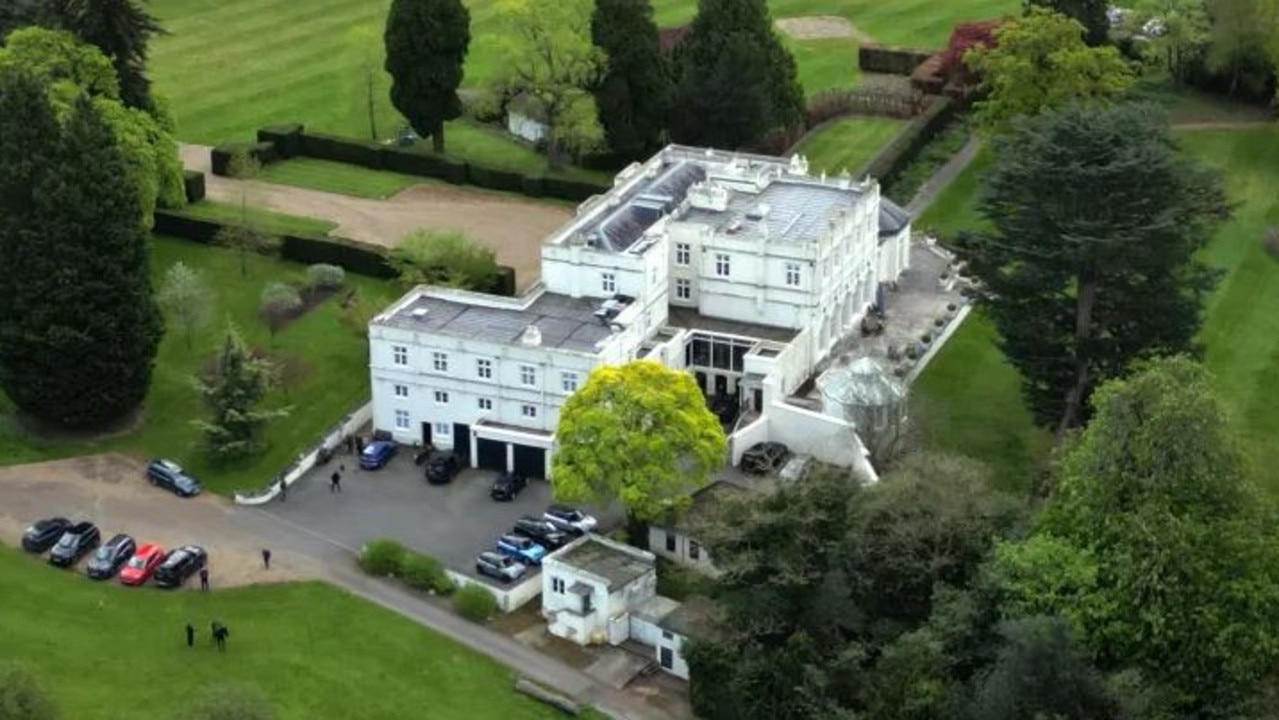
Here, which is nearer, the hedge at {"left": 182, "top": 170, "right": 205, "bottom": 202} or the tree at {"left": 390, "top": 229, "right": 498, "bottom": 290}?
the tree at {"left": 390, "top": 229, "right": 498, "bottom": 290}

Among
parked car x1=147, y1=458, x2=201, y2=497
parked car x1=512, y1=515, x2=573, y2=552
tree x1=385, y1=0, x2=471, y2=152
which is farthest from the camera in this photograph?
tree x1=385, y1=0, x2=471, y2=152

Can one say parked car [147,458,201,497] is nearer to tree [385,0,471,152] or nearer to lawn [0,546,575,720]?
lawn [0,546,575,720]

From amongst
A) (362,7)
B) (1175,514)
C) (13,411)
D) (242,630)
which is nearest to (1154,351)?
(1175,514)

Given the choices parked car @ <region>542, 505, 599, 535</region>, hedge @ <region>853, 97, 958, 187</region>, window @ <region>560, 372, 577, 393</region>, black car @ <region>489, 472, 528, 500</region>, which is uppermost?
window @ <region>560, 372, 577, 393</region>

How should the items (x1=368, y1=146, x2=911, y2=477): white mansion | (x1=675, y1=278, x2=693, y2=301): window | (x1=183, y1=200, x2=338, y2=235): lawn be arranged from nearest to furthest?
(x1=368, y1=146, x2=911, y2=477): white mansion, (x1=675, y1=278, x2=693, y2=301): window, (x1=183, y1=200, x2=338, y2=235): lawn

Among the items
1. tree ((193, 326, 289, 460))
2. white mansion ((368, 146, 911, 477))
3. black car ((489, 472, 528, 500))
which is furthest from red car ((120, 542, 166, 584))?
black car ((489, 472, 528, 500))

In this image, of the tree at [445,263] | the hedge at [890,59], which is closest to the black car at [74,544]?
the tree at [445,263]

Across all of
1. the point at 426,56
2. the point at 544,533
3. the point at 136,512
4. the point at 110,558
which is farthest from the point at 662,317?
the point at 426,56
